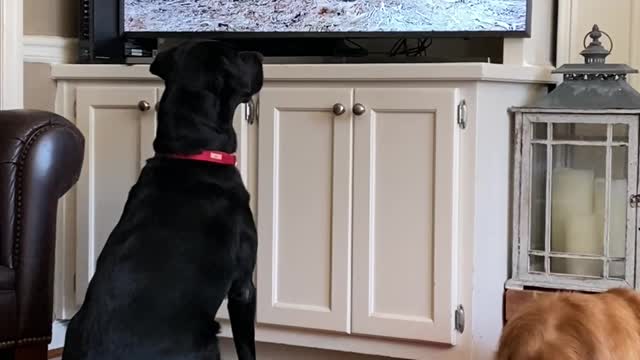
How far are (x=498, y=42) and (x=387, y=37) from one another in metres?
0.43

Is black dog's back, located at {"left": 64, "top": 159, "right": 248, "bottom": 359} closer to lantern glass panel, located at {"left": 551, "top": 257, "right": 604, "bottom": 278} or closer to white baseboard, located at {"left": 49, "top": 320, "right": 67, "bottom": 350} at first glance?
lantern glass panel, located at {"left": 551, "top": 257, "right": 604, "bottom": 278}

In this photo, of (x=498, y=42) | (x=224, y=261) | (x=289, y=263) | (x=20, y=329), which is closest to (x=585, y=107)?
(x=498, y=42)

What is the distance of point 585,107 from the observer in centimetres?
256

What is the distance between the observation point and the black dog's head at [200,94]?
2.12 metres

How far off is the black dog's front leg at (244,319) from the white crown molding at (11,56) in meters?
1.21

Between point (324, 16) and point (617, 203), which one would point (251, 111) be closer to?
point (324, 16)

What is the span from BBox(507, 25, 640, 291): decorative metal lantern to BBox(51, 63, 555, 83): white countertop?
0.33ft

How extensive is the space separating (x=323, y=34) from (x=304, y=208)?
52 centimetres

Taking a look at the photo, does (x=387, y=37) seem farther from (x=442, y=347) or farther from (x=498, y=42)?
(x=442, y=347)

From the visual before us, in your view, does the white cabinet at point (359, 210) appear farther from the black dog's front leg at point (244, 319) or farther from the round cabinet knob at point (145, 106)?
the black dog's front leg at point (244, 319)

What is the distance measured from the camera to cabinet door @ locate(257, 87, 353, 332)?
8.80 ft

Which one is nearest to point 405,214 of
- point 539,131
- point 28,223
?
point 539,131

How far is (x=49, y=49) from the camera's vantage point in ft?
10.2

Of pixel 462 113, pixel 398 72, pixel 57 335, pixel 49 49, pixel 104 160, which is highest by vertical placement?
pixel 49 49
